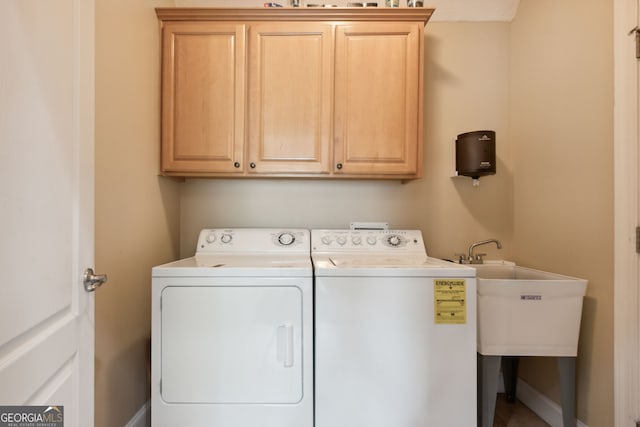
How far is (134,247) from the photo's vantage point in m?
1.44

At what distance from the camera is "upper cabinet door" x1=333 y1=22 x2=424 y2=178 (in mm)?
1648

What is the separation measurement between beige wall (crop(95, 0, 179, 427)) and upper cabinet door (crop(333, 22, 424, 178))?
1006mm

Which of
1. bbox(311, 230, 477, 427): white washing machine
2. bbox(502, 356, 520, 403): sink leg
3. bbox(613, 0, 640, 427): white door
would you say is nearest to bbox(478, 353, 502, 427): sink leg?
bbox(311, 230, 477, 427): white washing machine

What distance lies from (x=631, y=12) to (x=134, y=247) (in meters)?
2.43

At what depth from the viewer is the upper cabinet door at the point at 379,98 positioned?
165cm

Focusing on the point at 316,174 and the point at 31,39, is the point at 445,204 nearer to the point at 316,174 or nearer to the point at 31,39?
the point at 316,174

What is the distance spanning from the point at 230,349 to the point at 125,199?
0.83 metres

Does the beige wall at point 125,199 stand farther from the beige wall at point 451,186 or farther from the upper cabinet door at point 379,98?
the upper cabinet door at point 379,98

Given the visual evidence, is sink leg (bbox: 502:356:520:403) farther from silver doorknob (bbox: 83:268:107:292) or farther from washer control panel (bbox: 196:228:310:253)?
silver doorknob (bbox: 83:268:107:292)

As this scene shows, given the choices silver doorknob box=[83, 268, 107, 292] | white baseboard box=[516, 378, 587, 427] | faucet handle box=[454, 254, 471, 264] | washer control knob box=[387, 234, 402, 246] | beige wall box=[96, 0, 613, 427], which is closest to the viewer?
silver doorknob box=[83, 268, 107, 292]

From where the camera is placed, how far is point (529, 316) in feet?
4.49

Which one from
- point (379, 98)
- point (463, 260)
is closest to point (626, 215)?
point (463, 260)

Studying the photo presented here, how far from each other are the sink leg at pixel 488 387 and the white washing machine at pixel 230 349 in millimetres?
817

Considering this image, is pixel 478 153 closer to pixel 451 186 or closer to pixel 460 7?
pixel 451 186
